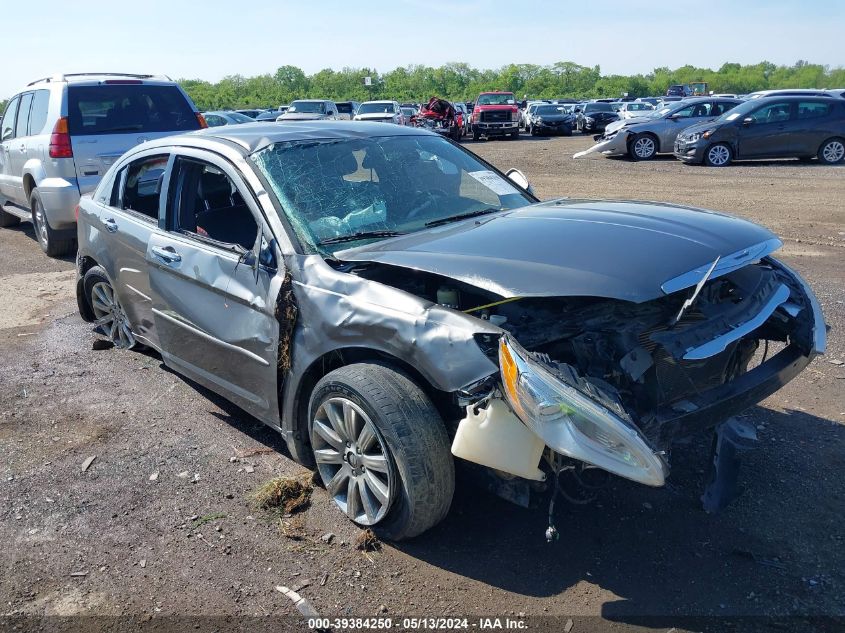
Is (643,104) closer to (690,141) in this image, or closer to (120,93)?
(690,141)

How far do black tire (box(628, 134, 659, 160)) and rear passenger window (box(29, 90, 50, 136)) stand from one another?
1480cm

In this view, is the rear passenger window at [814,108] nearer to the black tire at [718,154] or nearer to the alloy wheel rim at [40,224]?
the black tire at [718,154]

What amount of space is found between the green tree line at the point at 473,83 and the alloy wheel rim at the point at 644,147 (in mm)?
58098

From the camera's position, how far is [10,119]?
33.9 ft

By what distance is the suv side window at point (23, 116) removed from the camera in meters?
9.71

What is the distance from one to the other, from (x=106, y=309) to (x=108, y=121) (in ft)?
13.1

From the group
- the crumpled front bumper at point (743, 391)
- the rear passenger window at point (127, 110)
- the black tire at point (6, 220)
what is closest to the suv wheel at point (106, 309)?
the rear passenger window at point (127, 110)

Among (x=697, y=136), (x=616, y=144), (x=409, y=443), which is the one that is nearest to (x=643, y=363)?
(x=409, y=443)

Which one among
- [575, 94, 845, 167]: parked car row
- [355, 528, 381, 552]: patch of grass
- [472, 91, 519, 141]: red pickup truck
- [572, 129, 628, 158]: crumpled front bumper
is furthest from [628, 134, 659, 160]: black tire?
[355, 528, 381, 552]: patch of grass

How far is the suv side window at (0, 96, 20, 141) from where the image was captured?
33.4ft

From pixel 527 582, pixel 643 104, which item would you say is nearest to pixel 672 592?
pixel 527 582

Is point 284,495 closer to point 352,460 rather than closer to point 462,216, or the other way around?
point 352,460

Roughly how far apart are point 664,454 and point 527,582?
79cm

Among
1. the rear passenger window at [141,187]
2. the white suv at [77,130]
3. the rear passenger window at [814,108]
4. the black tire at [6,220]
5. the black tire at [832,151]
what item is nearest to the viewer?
the rear passenger window at [141,187]
